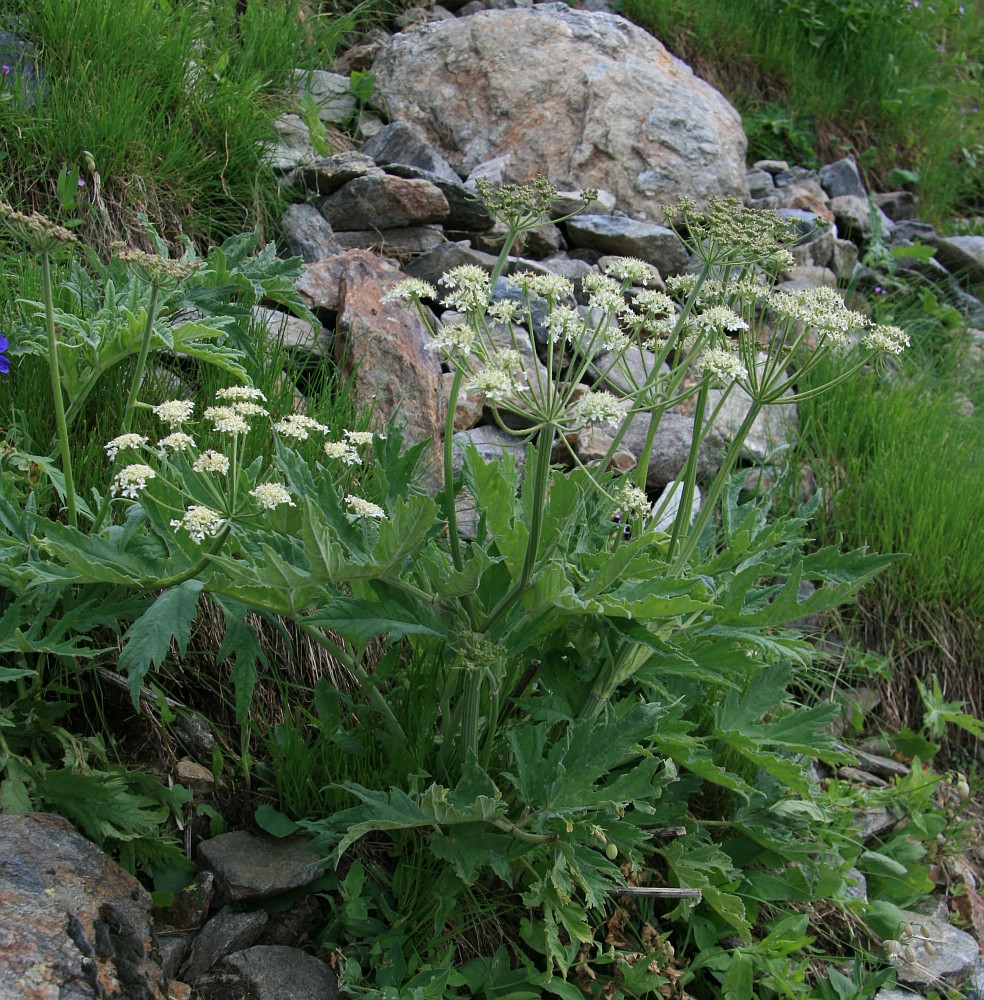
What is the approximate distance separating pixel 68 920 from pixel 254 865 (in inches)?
21.0

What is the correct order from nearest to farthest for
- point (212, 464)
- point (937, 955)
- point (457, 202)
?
point (212, 464) < point (937, 955) < point (457, 202)

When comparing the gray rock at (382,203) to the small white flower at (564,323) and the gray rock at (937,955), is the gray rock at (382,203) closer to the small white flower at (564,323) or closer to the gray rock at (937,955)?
the small white flower at (564,323)

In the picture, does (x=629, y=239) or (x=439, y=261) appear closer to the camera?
(x=439, y=261)

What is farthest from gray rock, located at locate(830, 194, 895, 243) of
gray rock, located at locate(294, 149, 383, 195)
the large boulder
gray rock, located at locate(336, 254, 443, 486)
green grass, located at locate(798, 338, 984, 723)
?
gray rock, located at locate(336, 254, 443, 486)

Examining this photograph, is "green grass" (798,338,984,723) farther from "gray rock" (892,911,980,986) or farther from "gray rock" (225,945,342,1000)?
"gray rock" (225,945,342,1000)

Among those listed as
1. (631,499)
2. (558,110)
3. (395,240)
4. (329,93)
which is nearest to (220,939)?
(631,499)

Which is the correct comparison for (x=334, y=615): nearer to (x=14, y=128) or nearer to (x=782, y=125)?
(x=14, y=128)

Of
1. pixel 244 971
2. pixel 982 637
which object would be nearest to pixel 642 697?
pixel 244 971

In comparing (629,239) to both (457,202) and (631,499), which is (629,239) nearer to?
(457,202)

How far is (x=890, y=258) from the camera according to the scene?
6.86 m

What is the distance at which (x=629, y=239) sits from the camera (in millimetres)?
A: 5387

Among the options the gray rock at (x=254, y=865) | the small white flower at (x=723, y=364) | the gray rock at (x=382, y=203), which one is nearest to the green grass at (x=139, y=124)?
the gray rock at (x=382, y=203)

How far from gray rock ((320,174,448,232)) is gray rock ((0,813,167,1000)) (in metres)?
3.44

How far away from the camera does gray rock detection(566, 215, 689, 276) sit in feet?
17.7
